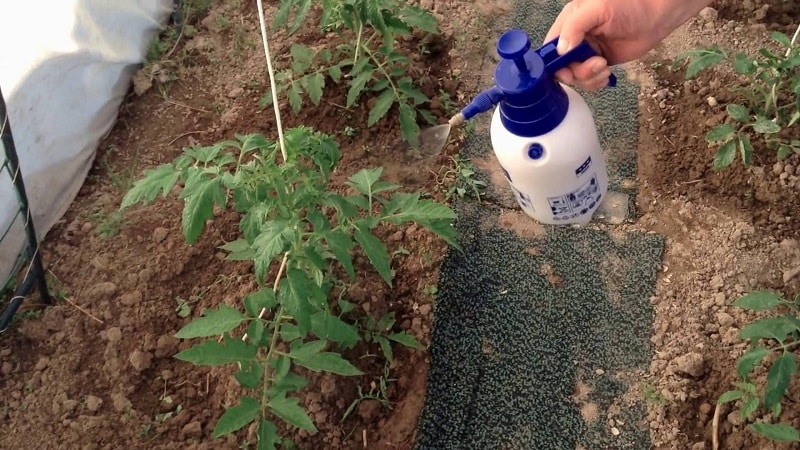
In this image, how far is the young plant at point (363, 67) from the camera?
1.98m

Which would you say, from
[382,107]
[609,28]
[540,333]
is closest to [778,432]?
[540,333]

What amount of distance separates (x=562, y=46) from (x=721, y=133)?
0.77 meters

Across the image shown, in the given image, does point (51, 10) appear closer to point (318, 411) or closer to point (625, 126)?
point (318, 411)

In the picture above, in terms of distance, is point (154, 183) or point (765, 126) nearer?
point (154, 183)

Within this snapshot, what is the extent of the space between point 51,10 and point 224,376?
1.22 meters

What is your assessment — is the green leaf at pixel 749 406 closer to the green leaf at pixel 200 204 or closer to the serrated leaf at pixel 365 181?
the serrated leaf at pixel 365 181

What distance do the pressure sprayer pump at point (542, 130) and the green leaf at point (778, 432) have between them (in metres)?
0.58

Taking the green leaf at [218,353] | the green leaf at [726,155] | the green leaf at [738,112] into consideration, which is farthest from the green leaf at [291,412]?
the green leaf at [738,112]

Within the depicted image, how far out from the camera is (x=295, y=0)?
1957mm

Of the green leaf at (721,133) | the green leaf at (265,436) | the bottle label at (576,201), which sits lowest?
the green leaf at (721,133)

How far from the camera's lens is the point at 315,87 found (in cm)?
212

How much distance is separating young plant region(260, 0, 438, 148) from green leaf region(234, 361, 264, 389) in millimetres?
851

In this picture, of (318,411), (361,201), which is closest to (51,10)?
(361,201)

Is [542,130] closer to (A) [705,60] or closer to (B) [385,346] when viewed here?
(B) [385,346]
